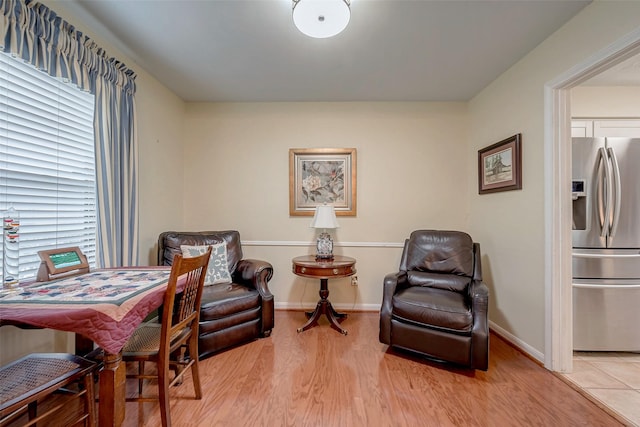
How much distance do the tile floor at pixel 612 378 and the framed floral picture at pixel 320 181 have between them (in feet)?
→ 7.59

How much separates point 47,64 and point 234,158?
5.90ft

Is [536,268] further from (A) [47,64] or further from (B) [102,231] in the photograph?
(A) [47,64]

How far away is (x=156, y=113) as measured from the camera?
2.76 meters

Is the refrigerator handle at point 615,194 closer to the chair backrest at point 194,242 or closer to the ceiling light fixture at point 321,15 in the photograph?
the ceiling light fixture at point 321,15

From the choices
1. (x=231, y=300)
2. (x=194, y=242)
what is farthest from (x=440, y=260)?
(x=194, y=242)

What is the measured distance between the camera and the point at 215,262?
2656 mm

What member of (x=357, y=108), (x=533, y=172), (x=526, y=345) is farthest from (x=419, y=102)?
(x=526, y=345)

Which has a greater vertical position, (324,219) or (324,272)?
(324,219)

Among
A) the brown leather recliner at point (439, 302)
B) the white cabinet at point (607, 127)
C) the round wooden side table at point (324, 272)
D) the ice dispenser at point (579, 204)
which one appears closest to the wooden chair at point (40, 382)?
the round wooden side table at point (324, 272)

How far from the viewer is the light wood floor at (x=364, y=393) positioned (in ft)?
5.04

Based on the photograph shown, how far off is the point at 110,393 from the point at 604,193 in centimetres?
346

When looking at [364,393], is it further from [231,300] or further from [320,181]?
[320,181]

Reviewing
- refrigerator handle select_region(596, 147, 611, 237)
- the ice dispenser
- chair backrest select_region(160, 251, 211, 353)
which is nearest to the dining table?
chair backrest select_region(160, 251, 211, 353)

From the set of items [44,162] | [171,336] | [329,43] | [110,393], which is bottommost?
[110,393]
